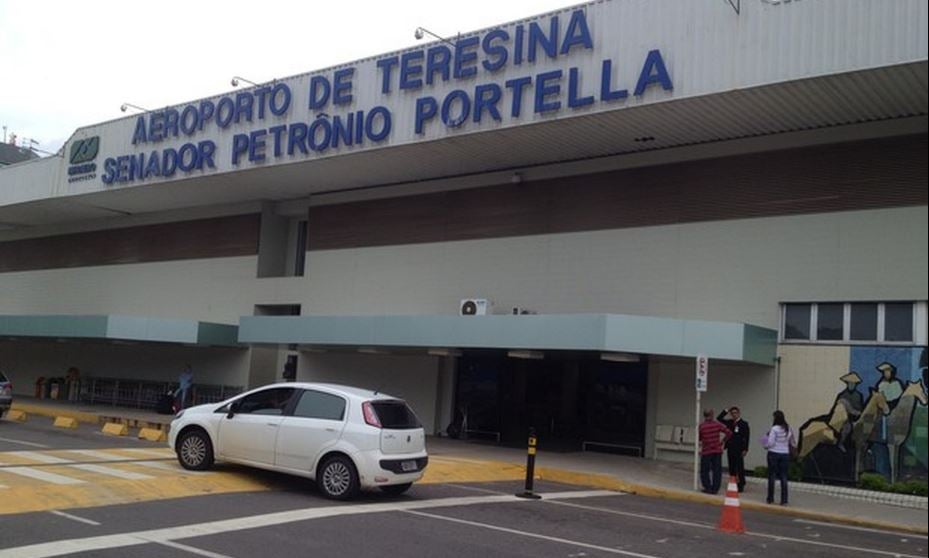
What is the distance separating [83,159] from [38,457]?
62.6ft

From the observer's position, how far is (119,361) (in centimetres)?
3541

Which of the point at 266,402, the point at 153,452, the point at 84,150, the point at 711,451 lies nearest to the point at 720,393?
the point at 711,451

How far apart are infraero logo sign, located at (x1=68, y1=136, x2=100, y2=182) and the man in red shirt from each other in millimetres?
24035

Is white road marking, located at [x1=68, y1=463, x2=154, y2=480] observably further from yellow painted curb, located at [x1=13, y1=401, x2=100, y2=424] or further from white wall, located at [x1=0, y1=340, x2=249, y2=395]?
white wall, located at [x1=0, y1=340, x2=249, y2=395]

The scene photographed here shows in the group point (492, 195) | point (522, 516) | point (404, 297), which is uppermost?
point (492, 195)

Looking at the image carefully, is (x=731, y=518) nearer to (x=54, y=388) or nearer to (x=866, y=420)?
(x=866, y=420)

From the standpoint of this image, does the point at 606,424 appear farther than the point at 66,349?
No

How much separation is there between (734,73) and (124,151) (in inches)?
847

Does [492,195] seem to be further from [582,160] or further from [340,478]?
[340,478]

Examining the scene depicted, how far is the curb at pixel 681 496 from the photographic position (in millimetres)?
13719

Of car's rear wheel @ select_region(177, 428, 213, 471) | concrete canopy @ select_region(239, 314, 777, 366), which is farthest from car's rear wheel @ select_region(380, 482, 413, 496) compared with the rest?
concrete canopy @ select_region(239, 314, 777, 366)

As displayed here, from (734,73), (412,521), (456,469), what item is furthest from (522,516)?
(734,73)

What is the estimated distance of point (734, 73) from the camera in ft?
53.0

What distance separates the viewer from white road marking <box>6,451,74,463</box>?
14.4 m
